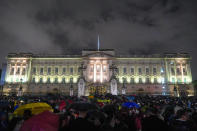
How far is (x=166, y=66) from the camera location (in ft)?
220

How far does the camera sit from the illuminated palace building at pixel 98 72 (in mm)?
64062

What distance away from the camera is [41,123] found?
3756 mm

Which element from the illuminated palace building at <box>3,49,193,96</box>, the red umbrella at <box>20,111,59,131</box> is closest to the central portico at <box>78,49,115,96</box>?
the illuminated palace building at <box>3,49,193,96</box>

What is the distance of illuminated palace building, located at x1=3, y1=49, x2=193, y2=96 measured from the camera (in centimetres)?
6406

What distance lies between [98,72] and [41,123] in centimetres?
6259

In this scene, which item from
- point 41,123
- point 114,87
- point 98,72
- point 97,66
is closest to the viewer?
point 41,123

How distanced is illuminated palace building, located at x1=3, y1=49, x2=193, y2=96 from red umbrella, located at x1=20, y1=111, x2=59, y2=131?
58.7 m

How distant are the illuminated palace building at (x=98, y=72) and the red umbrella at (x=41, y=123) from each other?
58.7m

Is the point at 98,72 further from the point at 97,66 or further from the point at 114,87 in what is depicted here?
the point at 114,87

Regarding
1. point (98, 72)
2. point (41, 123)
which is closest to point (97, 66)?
point (98, 72)

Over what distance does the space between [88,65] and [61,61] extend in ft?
38.9

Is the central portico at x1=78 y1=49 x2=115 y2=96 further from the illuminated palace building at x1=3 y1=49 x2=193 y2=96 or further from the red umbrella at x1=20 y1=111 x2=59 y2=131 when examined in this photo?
the red umbrella at x1=20 y1=111 x2=59 y2=131

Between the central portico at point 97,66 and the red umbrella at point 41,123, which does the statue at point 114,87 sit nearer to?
the central portico at point 97,66

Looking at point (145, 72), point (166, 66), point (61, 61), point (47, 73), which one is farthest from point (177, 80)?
point (47, 73)
